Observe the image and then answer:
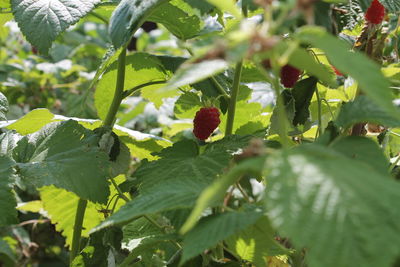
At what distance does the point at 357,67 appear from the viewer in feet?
1.99

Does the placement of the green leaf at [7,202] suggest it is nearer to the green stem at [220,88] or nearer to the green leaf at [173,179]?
the green leaf at [173,179]

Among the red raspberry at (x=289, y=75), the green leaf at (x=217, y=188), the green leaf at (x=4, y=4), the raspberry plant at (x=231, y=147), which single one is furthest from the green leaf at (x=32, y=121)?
the green leaf at (x=217, y=188)

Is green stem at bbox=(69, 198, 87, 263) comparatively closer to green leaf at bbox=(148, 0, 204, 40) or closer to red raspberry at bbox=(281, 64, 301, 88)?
green leaf at bbox=(148, 0, 204, 40)

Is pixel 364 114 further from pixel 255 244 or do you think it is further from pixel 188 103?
pixel 188 103

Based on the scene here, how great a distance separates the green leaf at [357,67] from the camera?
59 centimetres

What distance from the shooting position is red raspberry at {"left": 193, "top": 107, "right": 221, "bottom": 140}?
4.06 ft

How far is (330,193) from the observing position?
1.90ft

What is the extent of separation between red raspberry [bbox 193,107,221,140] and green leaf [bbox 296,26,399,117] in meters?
0.62

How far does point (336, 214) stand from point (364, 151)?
0.16 meters

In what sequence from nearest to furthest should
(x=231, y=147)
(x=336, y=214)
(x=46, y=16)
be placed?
(x=336, y=214) < (x=231, y=147) < (x=46, y=16)

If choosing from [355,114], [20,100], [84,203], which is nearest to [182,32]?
[84,203]

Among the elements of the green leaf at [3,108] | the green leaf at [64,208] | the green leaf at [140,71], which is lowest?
the green leaf at [64,208]

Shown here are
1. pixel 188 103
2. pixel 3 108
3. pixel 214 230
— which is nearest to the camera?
pixel 214 230

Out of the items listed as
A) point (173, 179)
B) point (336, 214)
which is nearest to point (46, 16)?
point (173, 179)
